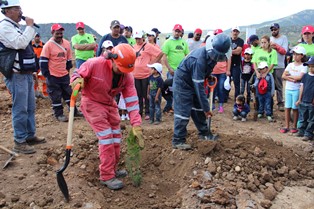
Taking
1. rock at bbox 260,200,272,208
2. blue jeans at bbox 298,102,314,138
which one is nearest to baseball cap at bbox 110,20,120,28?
blue jeans at bbox 298,102,314,138

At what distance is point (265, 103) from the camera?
752 cm

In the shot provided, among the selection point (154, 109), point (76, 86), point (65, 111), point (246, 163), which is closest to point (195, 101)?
point (246, 163)

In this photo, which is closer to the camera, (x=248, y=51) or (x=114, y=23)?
(x=114, y=23)

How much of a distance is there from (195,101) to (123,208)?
91.5 inches

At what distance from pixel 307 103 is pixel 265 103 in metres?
1.46

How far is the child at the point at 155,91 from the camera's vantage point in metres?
6.97

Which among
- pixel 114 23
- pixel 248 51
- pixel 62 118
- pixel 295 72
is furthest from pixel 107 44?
pixel 295 72

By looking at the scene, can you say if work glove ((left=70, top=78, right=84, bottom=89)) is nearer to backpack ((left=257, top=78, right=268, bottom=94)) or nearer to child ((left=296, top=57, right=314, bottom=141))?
child ((left=296, top=57, right=314, bottom=141))

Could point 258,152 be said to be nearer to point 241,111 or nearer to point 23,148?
point 241,111

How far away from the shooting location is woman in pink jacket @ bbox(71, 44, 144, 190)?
12.5 feet

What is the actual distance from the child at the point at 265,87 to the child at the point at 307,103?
104cm

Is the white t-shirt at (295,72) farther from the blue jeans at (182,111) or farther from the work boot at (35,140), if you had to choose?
the work boot at (35,140)

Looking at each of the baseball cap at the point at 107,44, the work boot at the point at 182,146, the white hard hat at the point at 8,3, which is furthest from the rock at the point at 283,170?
the white hard hat at the point at 8,3

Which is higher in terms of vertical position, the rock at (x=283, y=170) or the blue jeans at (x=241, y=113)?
the blue jeans at (x=241, y=113)
